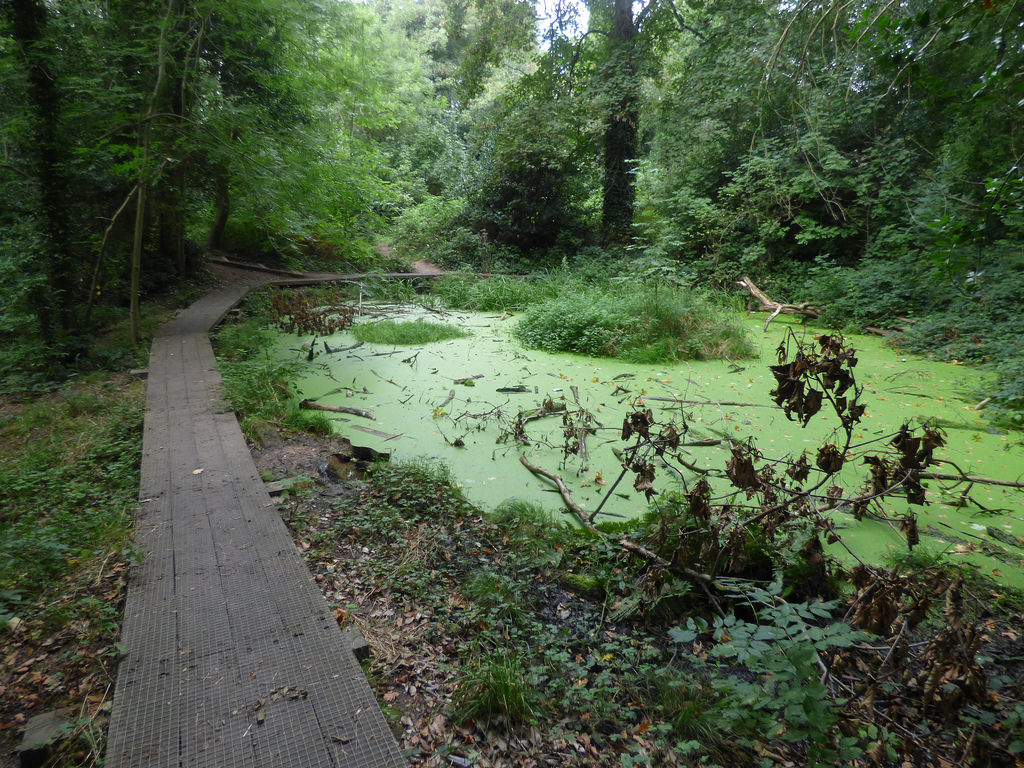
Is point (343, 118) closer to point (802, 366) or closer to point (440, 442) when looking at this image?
point (440, 442)

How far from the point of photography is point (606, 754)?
1562 millimetres

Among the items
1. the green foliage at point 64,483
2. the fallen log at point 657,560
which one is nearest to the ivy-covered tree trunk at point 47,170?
the green foliage at point 64,483

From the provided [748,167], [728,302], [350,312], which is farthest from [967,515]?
[748,167]

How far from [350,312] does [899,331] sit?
24.9 ft

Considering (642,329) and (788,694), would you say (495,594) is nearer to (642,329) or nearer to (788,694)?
(788,694)

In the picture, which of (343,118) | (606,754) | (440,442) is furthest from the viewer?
(343,118)

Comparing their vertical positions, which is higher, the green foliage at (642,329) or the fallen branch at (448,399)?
the green foliage at (642,329)

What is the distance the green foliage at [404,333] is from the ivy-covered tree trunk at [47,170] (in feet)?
9.86

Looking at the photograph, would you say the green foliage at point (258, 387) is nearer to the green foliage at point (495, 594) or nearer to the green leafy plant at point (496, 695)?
the green foliage at point (495, 594)

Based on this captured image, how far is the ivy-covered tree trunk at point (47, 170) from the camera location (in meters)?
4.43

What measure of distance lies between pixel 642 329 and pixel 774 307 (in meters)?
3.06

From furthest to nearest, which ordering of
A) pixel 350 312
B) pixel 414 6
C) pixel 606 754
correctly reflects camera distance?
pixel 414 6, pixel 350 312, pixel 606 754

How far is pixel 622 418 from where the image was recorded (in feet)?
14.2

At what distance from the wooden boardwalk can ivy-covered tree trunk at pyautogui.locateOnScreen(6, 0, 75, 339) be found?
11.2 feet
